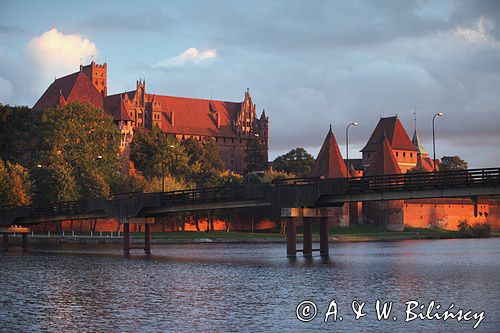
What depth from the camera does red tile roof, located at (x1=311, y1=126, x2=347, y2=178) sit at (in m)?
136

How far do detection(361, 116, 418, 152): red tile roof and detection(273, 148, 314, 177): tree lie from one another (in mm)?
14261

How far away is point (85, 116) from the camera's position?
424ft

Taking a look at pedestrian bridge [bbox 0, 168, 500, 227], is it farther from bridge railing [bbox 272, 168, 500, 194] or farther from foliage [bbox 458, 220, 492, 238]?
foliage [bbox 458, 220, 492, 238]

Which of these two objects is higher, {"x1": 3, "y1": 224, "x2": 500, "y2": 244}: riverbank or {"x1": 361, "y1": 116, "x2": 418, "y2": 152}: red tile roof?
{"x1": 361, "y1": 116, "x2": 418, "y2": 152}: red tile roof

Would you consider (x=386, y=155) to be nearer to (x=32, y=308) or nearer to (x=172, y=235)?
(x=172, y=235)

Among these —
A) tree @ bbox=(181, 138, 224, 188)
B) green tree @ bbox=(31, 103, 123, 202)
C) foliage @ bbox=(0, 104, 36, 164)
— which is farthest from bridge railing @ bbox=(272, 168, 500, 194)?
tree @ bbox=(181, 138, 224, 188)

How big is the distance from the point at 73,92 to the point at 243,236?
242ft

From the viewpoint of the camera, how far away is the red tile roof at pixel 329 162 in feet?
446

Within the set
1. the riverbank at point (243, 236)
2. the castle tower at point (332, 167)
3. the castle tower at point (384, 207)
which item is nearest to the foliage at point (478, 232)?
the riverbank at point (243, 236)

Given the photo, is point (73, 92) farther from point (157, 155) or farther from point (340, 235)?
point (340, 235)

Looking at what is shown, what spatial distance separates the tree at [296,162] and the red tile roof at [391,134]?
14.3 meters

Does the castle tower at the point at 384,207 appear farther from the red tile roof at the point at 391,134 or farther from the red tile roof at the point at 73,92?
the red tile roof at the point at 73,92

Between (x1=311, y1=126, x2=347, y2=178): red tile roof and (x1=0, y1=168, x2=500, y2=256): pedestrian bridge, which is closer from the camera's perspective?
(x1=0, y1=168, x2=500, y2=256): pedestrian bridge

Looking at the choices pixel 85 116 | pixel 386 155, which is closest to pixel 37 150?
pixel 85 116
